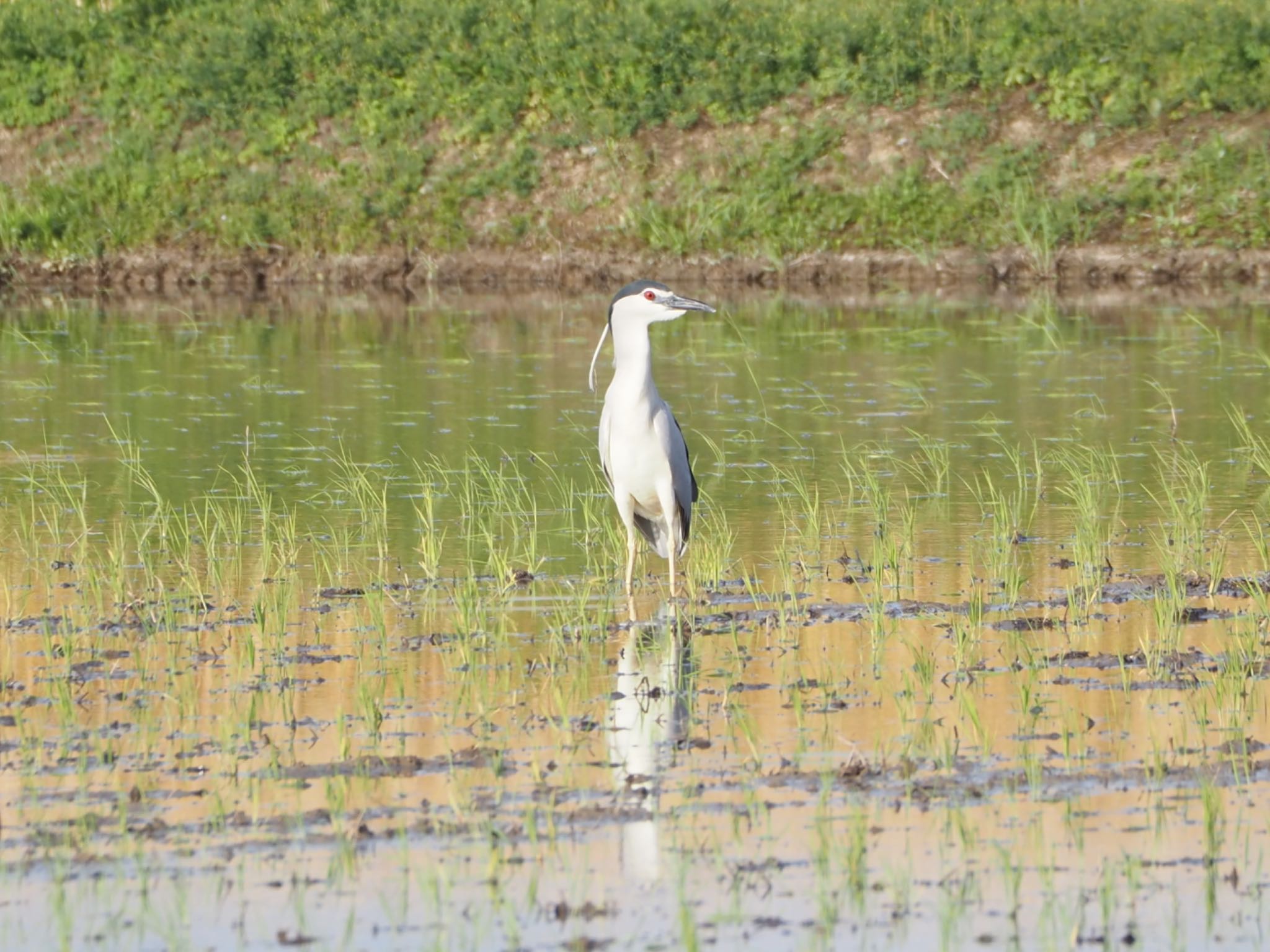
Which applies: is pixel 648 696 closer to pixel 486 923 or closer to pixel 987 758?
pixel 987 758

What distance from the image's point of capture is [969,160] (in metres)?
25.9

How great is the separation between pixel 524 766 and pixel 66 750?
4.70ft

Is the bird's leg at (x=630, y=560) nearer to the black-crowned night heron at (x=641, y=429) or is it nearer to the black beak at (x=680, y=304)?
the black-crowned night heron at (x=641, y=429)

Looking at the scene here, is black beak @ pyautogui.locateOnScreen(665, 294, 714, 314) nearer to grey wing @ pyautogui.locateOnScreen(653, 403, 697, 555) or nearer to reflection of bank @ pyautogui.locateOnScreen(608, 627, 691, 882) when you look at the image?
grey wing @ pyautogui.locateOnScreen(653, 403, 697, 555)

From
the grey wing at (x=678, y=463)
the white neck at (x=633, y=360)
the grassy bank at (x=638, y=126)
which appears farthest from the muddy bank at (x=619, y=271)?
the white neck at (x=633, y=360)

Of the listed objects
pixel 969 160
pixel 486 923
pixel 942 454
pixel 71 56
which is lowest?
pixel 486 923

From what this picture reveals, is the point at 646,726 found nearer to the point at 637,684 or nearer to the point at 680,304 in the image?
the point at 637,684

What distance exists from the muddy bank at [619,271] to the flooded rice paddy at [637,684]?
9.36m

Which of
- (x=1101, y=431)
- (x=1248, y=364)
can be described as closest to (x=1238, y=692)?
(x=1101, y=431)

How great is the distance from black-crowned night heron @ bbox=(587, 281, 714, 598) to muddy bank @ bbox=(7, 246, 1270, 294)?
1517 cm

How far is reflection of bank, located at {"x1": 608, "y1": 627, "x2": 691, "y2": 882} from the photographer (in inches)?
221

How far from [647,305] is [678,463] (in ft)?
2.34

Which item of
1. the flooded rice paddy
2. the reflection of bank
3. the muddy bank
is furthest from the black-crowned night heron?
the muddy bank

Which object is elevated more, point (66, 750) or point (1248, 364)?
point (1248, 364)
